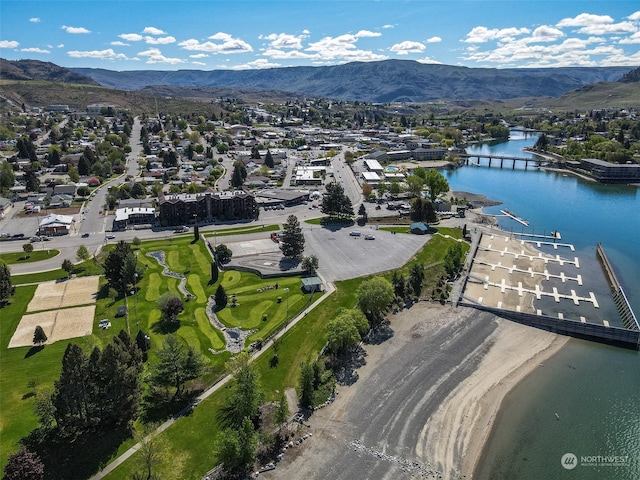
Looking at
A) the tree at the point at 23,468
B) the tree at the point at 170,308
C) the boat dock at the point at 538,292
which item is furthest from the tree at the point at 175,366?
the boat dock at the point at 538,292

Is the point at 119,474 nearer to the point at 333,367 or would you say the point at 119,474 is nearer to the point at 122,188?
the point at 333,367

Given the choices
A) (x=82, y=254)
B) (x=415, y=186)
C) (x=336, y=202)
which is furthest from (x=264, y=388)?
(x=415, y=186)

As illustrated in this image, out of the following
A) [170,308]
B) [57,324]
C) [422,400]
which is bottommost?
[422,400]

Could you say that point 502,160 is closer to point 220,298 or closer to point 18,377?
point 220,298

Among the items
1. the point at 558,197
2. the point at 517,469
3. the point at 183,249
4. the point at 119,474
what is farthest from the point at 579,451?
the point at 558,197

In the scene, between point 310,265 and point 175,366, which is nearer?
point 175,366

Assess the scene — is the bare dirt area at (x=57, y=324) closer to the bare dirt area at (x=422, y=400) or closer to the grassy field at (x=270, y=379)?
the grassy field at (x=270, y=379)
